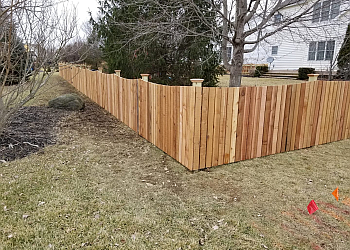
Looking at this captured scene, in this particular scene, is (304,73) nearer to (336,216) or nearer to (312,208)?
(336,216)

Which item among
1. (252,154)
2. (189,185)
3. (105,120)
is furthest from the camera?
(105,120)

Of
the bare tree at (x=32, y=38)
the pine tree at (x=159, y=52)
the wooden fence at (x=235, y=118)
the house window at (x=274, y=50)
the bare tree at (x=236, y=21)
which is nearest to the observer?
the wooden fence at (x=235, y=118)

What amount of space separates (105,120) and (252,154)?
4429 millimetres

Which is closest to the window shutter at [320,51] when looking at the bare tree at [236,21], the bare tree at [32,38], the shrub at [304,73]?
the shrub at [304,73]

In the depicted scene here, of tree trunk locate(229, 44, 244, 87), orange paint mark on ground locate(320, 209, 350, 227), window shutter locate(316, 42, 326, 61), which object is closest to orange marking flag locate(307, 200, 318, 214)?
orange paint mark on ground locate(320, 209, 350, 227)

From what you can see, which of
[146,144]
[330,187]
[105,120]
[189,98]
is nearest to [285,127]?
[330,187]

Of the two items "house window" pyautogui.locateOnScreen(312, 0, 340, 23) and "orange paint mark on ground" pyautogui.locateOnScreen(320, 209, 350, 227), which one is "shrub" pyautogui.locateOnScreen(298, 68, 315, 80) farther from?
"orange paint mark on ground" pyautogui.locateOnScreen(320, 209, 350, 227)

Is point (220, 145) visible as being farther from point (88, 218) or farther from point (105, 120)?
point (105, 120)

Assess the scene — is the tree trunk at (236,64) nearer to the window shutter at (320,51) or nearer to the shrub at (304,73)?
the shrub at (304,73)

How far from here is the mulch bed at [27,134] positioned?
15.0 feet

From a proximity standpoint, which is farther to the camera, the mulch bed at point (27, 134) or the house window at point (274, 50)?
the house window at point (274, 50)

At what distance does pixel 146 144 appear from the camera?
5477mm

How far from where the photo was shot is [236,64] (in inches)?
300

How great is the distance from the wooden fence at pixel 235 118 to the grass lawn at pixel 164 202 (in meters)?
0.29
